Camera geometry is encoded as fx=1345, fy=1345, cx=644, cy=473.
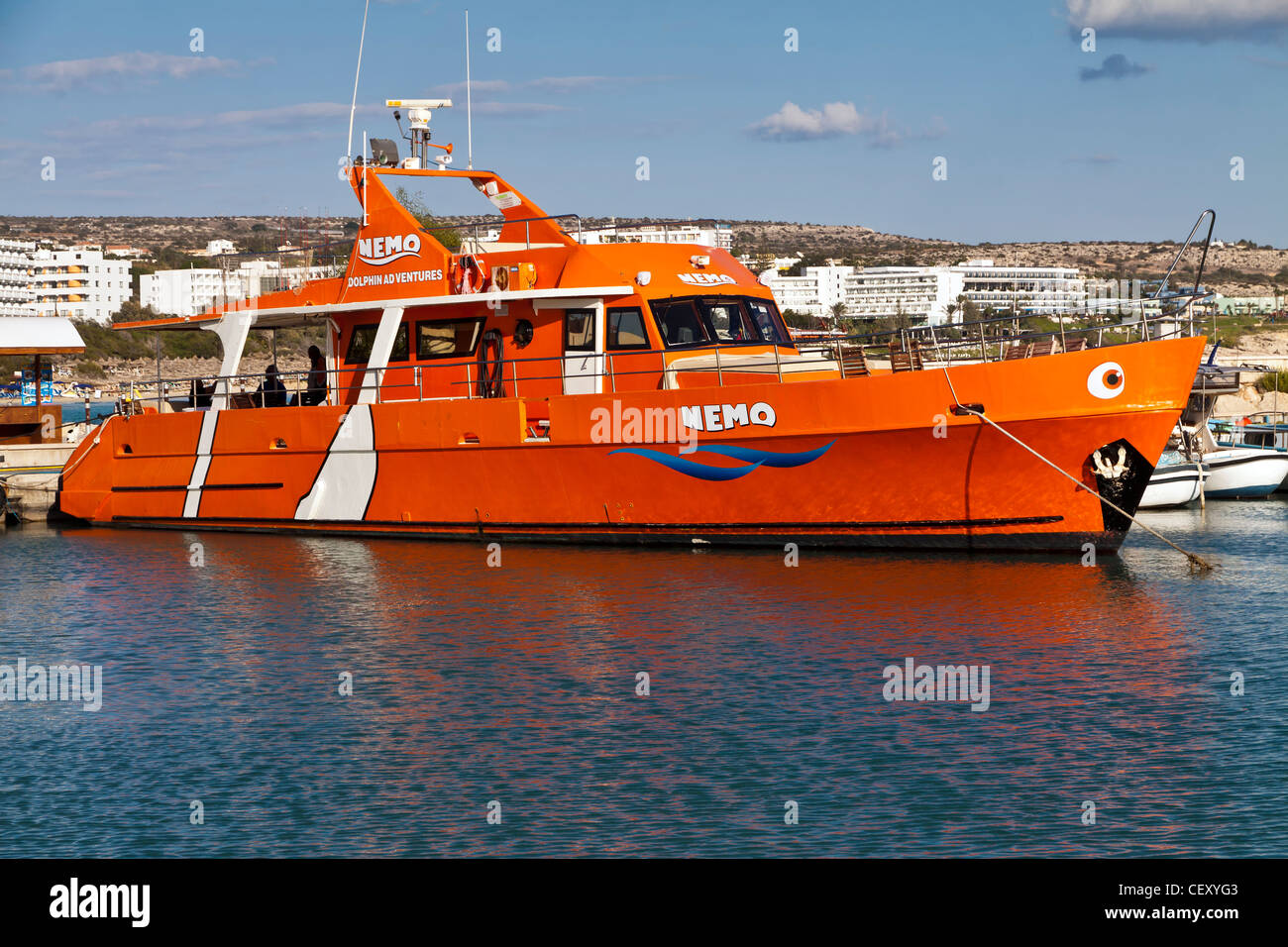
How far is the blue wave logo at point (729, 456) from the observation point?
18250mm

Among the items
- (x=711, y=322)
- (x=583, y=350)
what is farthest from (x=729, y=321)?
(x=583, y=350)

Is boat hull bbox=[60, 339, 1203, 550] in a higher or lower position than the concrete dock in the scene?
higher

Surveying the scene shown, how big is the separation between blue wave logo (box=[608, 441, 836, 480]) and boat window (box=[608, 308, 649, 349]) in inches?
69.2

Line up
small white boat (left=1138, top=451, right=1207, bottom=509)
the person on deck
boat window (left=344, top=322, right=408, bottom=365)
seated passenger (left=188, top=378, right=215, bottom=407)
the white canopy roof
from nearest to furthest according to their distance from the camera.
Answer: boat window (left=344, top=322, right=408, bottom=365), the person on deck, seated passenger (left=188, top=378, right=215, bottom=407), small white boat (left=1138, top=451, right=1207, bottom=509), the white canopy roof

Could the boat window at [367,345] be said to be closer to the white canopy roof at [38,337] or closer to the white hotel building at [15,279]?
the white canopy roof at [38,337]

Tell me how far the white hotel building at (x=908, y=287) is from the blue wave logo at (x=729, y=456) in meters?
135

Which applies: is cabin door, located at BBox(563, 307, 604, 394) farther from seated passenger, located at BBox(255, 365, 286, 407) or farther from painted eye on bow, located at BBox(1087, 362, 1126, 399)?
painted eye on bow, located at BBox(1087, 362, 1126, 399)

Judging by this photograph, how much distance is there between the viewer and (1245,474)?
3030cm

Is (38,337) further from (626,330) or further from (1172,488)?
(1172,488)

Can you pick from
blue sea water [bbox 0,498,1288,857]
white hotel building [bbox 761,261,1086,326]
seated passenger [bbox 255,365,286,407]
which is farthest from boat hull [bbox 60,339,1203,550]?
white hotel building [bbox 761,261,1086,326]

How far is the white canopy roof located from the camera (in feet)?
108
